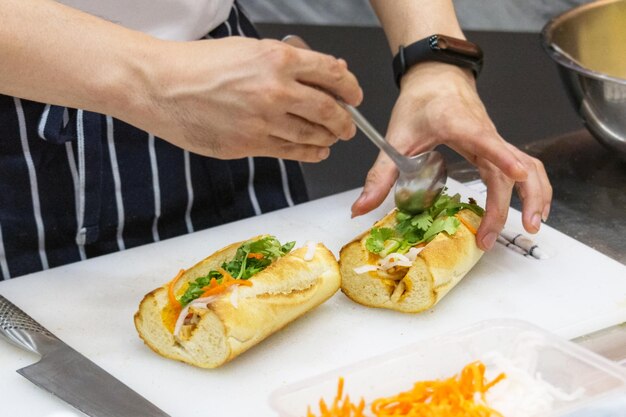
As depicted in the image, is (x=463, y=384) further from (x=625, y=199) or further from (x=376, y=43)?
(x=376, y=43)

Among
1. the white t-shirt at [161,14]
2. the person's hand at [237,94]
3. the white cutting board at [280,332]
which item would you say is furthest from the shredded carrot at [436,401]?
the white t-shirt at [161,14]

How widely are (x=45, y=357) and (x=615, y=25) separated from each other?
146cm

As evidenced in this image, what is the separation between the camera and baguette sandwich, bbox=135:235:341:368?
4.64 ft

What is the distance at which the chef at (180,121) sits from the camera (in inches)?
52.8

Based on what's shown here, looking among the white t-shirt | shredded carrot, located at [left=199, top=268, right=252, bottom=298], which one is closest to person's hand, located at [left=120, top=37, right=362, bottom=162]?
shredded carrot, located at [left=199, top=268, right=252, bottom=298]

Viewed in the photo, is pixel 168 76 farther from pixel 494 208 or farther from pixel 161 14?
pixel 494 208

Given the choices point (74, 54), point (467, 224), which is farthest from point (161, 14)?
point (467, 224)

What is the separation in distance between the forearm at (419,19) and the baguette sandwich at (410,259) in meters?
0.42

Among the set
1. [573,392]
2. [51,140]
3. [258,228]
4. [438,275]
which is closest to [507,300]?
[438,275]

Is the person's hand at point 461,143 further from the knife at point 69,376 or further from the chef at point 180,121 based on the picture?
the knife at point 69,376

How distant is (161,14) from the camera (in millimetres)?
1769

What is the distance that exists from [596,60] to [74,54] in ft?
4.22

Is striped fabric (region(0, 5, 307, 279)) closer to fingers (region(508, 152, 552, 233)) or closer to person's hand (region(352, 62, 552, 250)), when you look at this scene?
person's hand (region(352, 62, 552, 250))

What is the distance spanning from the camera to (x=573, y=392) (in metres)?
1.26
